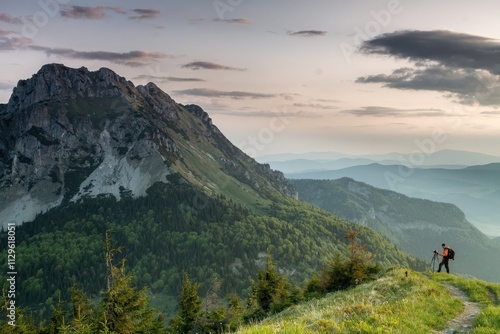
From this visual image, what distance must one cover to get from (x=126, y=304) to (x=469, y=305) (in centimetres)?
2539

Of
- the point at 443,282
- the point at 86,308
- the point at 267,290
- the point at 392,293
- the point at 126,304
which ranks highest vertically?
the point at 392,293

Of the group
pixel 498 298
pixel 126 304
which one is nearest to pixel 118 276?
pixel 126 304

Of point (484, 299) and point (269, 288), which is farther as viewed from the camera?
point (269, 288)

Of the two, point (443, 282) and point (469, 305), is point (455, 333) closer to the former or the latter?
point (469, 305)

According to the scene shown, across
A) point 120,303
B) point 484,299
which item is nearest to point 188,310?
point 120,303

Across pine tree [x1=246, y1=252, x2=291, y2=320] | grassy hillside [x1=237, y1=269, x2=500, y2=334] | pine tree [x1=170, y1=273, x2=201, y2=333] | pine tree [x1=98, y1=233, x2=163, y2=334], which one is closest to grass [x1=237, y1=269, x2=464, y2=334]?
grassy hillside [x1=237, y1=269, x2=500, y2=334]

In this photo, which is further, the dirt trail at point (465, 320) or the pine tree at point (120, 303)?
the pine tree at point (120, 303)

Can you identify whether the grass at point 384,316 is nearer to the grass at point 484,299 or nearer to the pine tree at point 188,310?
the grass at point 484,299

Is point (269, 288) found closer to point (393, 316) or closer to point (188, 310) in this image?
point (188, 310)

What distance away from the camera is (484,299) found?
20.0m

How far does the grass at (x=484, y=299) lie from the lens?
1106cm

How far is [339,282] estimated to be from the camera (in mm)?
32594

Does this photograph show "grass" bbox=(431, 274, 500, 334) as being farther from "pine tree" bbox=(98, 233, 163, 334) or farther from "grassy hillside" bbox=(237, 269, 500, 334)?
"pine tree" bbox=(98, 233, 163, 334)

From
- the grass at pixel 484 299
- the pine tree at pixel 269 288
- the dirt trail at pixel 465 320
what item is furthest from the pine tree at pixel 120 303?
the grass at pixel 484 299
